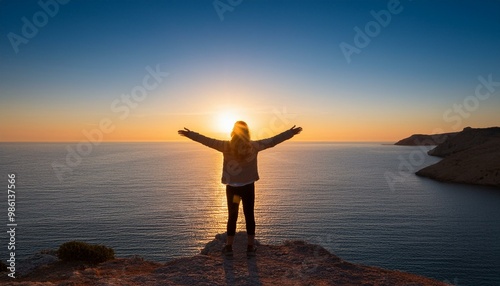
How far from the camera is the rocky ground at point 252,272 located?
350 inches

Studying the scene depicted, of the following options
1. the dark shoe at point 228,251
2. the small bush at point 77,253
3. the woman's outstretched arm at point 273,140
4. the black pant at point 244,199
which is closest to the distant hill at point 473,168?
the woman's outstretched arm at point 273,140

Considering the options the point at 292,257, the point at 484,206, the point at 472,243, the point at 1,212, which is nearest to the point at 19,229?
the point at 1,212

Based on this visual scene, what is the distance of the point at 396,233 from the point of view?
53.2 metres

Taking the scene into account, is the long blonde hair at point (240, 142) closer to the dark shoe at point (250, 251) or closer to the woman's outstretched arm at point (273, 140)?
the woman's outstretched arm at point (273, 140)

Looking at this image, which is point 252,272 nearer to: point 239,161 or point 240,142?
point 239,161

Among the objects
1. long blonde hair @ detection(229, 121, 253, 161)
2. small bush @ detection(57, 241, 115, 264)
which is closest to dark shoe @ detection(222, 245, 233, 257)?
long blonde hair @ detection(229, 121, 253, 161)

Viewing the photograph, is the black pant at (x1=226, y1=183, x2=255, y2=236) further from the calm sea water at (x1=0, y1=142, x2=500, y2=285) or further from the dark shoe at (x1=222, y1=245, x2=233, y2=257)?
the calm sea water at (x1=0, y1=142, x2=500, y2=285)

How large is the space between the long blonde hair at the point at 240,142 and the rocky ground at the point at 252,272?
3214 mm

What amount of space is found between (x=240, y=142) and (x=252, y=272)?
3.61 m

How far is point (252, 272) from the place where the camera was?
9.35 m

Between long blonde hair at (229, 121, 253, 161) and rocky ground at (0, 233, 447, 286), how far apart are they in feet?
10.5

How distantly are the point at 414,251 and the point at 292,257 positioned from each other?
40.5m

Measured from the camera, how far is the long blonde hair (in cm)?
959

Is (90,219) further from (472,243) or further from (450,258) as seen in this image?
(472,243)
